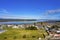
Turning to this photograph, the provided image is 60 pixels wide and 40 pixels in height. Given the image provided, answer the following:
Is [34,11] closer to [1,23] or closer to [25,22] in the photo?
[25,22]

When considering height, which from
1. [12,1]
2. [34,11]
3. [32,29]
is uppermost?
[12,1]

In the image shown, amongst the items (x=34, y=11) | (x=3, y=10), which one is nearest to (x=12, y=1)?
(x=3, y=10)

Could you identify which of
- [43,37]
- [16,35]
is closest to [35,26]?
[43,37]

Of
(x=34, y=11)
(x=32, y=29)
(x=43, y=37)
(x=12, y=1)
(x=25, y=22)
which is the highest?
(x=12, y=1)

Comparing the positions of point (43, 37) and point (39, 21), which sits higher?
point (39, 21)

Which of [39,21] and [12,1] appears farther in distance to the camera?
[39,21]

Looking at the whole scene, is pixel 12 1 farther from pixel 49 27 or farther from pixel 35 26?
pixel 49 27
